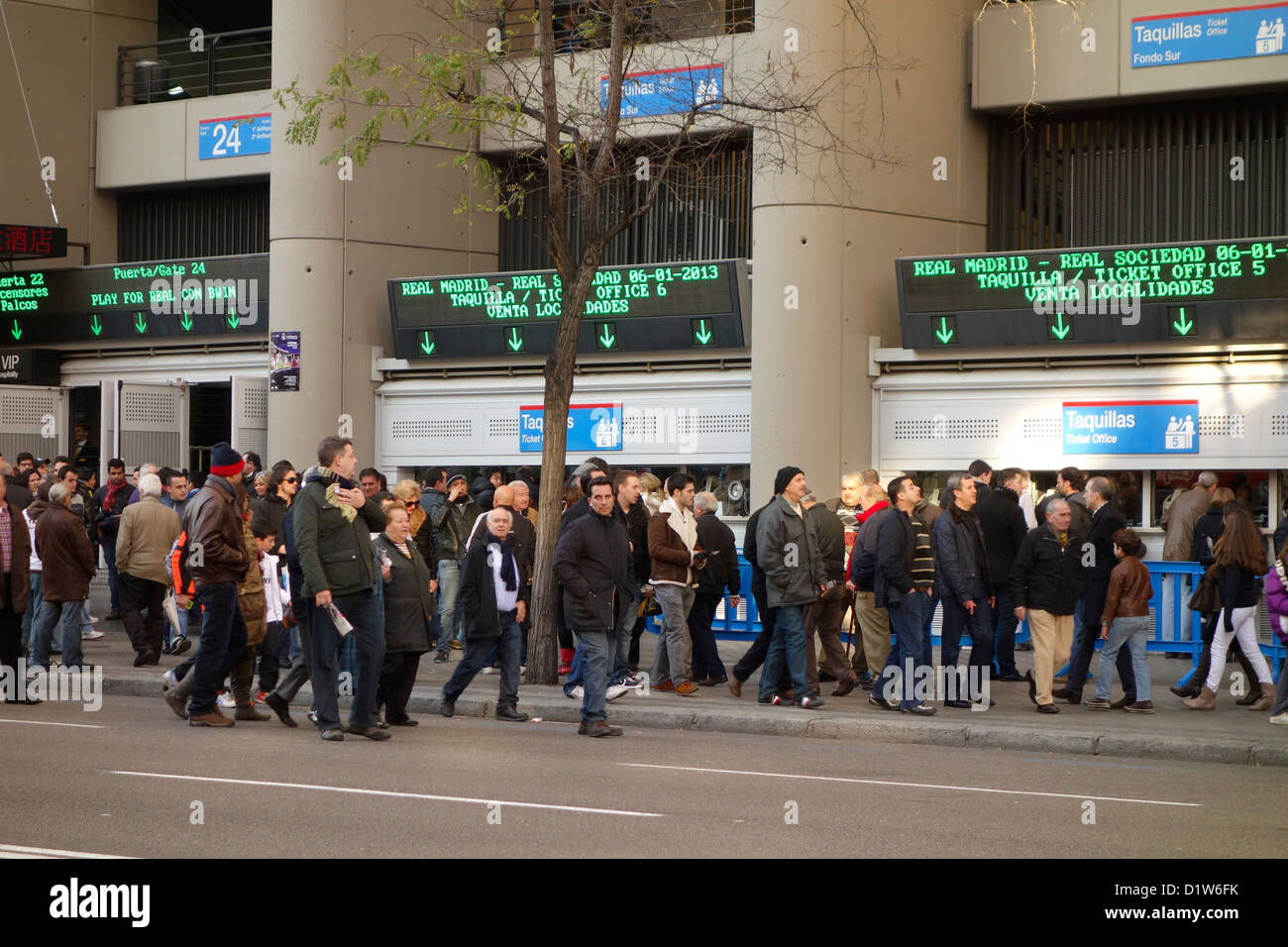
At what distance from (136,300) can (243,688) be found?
45.9 ft

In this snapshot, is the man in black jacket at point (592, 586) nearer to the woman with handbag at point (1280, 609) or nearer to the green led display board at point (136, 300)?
the woman with handbag at point (1280, 609)

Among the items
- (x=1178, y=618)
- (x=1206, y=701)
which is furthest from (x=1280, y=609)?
(x=1178, y=618)

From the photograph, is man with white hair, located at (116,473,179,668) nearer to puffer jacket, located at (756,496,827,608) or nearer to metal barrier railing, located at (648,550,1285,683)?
puffer jacket, located at (756,496,827,608)

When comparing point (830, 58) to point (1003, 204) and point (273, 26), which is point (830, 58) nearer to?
point (1003, 204)

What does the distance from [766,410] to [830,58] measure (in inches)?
162

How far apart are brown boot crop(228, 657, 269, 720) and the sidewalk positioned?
80cm

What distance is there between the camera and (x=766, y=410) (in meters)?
20.0

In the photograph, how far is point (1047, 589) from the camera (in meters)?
14.2

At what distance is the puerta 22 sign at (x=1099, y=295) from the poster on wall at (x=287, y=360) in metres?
8.36

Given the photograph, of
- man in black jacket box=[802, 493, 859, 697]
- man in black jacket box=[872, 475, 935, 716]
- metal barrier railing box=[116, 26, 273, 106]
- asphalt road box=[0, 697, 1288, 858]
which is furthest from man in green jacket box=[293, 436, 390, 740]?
metal barrier railing box=[116, 26, 273, 106]

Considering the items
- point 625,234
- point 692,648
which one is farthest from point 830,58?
point 692,648

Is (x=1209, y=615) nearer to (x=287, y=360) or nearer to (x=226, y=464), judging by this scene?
(x=226, y=464)

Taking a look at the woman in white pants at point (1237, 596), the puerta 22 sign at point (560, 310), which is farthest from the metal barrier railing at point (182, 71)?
the woman in white pants at point (1237, 596)

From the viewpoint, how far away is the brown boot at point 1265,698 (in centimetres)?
1425
